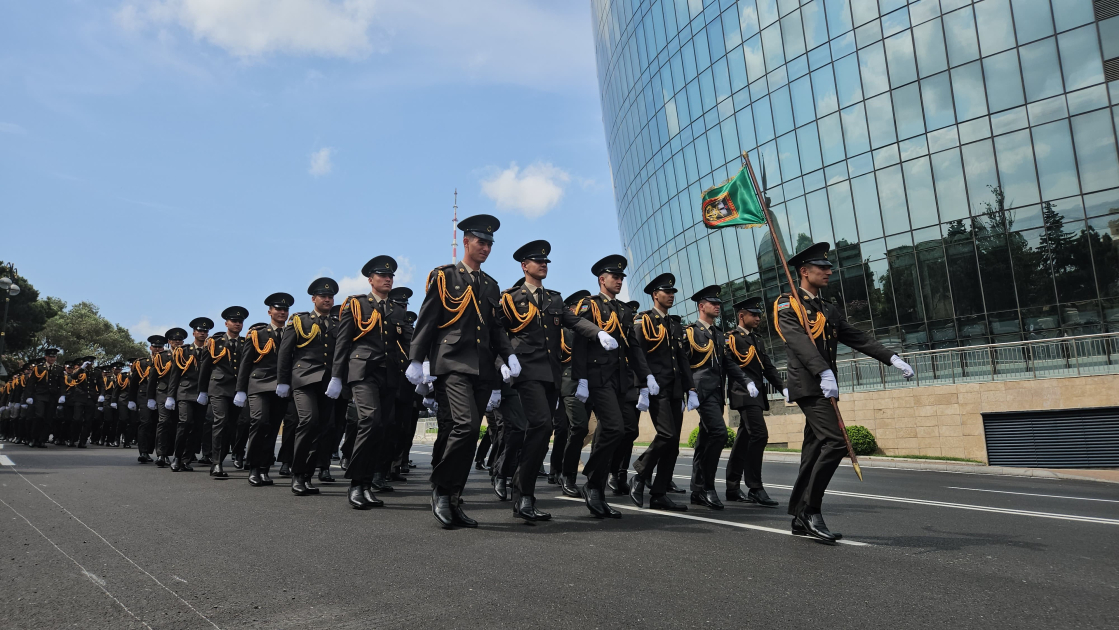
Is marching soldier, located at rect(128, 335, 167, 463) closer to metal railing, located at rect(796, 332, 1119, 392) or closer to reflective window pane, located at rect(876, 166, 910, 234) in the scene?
metal railing, located at rect(796, 332, 1119, 392)

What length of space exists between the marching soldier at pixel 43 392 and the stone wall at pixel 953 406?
66.1ft

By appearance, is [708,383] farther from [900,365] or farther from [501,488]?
[900,365]

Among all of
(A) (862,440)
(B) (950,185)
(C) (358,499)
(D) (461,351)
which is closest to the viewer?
(D) (461,351)

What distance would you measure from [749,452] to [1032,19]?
22482mm

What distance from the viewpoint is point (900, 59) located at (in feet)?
85.8

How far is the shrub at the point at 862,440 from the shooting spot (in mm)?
17938

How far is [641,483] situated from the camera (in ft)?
24.1

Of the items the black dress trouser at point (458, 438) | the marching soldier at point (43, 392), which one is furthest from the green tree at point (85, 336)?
the black dress trouser at point (458, 438)

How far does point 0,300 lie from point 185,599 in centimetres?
4827

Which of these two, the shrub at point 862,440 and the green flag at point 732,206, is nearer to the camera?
the green flag at point 732,206

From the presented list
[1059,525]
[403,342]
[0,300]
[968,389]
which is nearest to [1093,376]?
[968,389]

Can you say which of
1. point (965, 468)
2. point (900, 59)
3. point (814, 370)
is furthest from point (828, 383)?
point (900, 59)

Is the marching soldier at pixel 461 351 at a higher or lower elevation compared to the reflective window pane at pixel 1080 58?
lower

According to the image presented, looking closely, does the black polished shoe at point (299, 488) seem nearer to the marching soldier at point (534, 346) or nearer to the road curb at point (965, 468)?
the marching soldier at point (534, 346)
